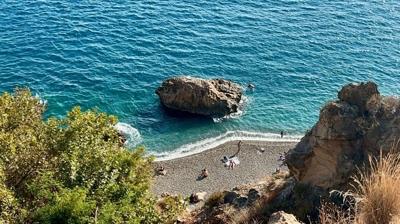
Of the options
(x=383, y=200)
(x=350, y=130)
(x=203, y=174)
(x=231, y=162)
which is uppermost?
(x=383, y=200)

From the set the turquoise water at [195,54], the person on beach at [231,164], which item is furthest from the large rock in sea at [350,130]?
the turquoise water at [195,54]

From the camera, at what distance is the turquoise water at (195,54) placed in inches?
2494

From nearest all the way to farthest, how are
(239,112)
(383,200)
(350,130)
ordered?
(383,200) < (350,130) < (239,112)

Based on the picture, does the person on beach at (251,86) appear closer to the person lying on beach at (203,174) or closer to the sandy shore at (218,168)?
the sandy shore at (218,168)

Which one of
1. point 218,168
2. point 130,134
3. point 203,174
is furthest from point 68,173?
point 130,134

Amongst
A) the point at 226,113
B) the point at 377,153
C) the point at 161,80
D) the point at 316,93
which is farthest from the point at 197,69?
the point at 377,153

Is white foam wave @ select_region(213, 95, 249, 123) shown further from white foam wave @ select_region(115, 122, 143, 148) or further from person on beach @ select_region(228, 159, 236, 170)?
white foam wave @ select_region(115, 122, 143, 148)

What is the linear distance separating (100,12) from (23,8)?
12.0 metres

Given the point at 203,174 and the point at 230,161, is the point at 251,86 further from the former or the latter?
the point at 203,174

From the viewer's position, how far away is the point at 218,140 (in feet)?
197

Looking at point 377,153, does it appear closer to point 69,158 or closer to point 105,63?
point 69,158

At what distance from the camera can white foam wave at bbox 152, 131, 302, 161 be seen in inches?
2245

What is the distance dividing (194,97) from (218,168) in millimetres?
11039

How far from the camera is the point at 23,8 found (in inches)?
3248
